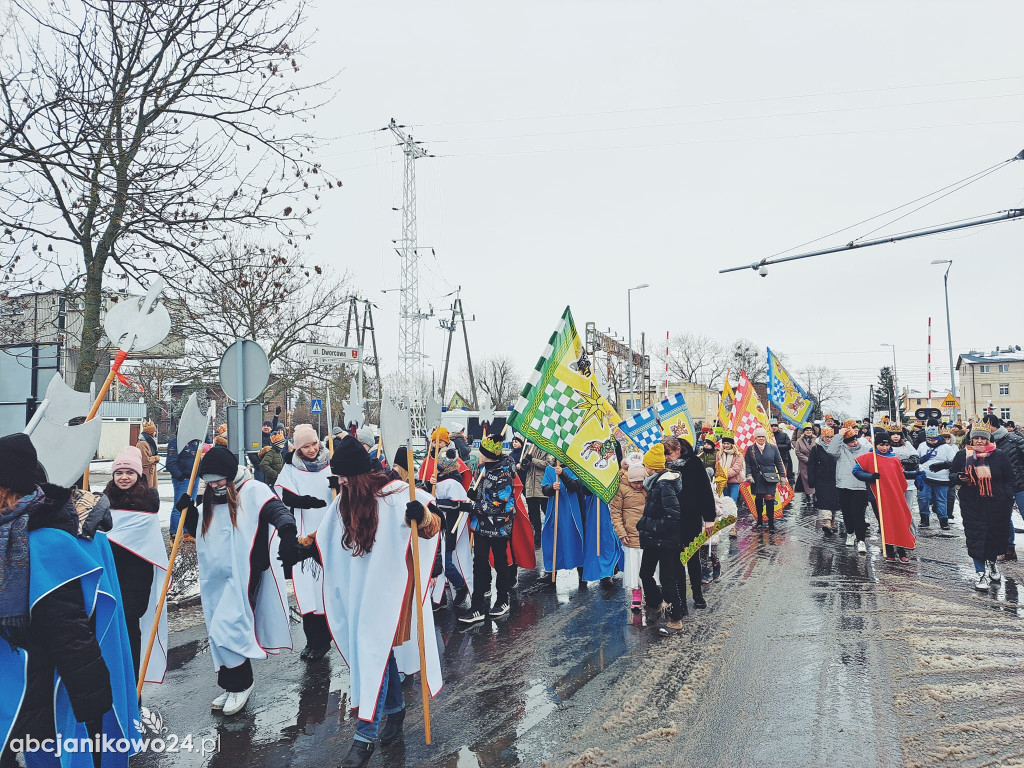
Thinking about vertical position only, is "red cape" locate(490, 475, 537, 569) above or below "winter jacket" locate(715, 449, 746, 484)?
below

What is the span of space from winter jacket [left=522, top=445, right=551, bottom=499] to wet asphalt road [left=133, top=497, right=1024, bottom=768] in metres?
2.22

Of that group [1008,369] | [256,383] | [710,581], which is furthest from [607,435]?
[1008,369]

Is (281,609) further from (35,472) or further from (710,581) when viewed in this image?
(710,581)

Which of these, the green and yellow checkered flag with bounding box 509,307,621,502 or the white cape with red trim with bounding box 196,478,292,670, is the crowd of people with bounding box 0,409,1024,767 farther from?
the green and yellow checkered flag with bounding box 509,307,621,502

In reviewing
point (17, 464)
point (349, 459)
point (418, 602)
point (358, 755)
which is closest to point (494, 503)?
point (418, 602)

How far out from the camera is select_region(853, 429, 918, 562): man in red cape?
10000mm

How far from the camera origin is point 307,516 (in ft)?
21.5

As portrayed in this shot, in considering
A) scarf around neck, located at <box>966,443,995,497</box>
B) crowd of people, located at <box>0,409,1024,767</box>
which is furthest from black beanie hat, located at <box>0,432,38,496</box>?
scarf around neck, located at <box>966,443,995,497</box>

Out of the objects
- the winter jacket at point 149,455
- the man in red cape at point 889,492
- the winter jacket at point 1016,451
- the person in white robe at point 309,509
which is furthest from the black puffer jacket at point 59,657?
the winter jacket at point 1016,451

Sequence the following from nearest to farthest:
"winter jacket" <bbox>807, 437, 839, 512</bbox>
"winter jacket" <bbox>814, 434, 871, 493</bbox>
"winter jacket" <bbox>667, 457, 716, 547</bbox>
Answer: "winter jacket" <bbox>667, 457, 716, 547</bbox>
"winter jacket" <bbox>814, 434, 871, 493</bbox>
"winter jacket" <bbox>807, 437, 839, 512</bbox>

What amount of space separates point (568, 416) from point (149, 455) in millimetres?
6333

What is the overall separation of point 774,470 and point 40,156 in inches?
464

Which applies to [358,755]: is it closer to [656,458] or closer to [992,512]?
[656,458]

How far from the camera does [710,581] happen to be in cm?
871
